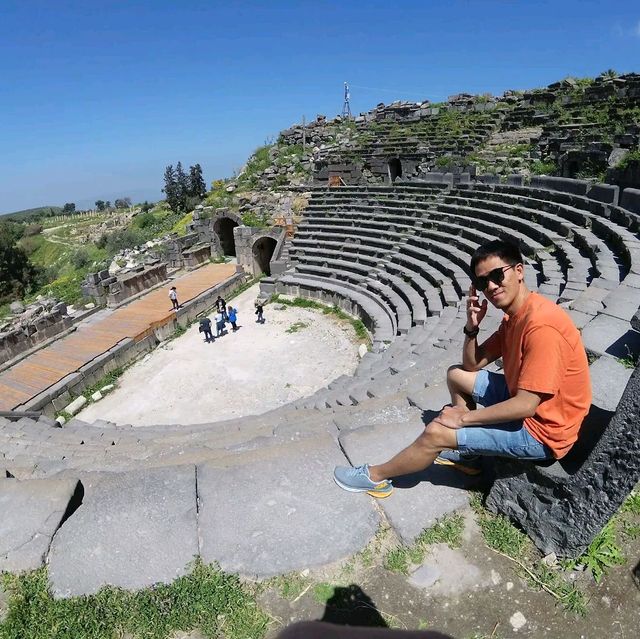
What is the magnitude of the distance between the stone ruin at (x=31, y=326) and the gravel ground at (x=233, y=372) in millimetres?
3212

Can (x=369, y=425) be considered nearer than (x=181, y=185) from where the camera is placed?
Yes

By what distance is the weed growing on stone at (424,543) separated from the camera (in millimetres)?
2801

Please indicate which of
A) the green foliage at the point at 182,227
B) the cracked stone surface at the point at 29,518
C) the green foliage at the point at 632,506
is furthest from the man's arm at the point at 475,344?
the green foliage at the point at 182,227

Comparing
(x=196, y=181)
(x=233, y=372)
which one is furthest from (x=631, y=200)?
(x=196, y=181)

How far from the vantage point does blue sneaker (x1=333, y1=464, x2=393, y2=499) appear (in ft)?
10.8

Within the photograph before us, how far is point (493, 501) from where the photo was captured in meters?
3.00

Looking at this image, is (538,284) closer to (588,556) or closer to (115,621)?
(588,556)

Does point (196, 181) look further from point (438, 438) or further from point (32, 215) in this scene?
point (32, 215)

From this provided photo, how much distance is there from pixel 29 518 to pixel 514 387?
3559 millimetres

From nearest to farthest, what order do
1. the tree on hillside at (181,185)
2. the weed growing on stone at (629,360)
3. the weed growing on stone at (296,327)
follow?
the weed growing on stone at (629,360) < the weed growing on stone at (296,327) < the tree on hillside at (181,185)

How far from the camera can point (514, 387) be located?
2.80 meters

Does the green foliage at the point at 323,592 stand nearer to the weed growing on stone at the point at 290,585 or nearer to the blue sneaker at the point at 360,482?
Answer: the weed growing on stone at the point at 290,585

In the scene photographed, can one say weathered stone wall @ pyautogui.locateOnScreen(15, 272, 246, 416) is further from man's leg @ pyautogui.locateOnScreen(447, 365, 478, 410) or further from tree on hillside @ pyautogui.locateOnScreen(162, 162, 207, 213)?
tree on hillside @ pyautogui.locateOnScreen(162, 162, 207, 213)

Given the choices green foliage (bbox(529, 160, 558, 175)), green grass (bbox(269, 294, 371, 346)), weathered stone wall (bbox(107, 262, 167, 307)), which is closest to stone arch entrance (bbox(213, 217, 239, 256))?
weathered stone wall (bbox(107, 262, 167, 307))
